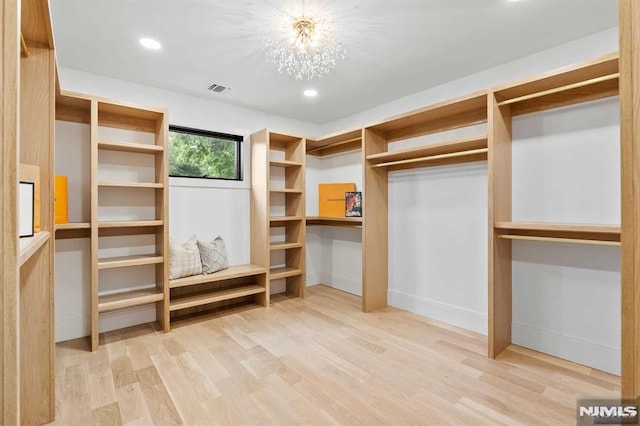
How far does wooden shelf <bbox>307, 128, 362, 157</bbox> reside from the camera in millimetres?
3793

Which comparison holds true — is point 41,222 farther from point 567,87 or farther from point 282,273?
point 567,87

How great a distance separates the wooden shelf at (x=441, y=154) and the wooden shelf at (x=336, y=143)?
1.66 feet

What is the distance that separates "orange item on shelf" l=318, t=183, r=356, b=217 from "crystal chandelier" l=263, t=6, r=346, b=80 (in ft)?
4.95

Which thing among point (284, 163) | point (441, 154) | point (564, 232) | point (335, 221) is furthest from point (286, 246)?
point (564, 232)

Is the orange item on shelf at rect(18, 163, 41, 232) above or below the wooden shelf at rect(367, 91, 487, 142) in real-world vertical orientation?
below

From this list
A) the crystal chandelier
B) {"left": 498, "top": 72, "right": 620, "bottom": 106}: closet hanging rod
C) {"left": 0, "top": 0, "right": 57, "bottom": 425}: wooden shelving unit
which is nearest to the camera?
{"left": 0, "top": 0, "right": 57, "bottom": 425}: wooden shelving unit

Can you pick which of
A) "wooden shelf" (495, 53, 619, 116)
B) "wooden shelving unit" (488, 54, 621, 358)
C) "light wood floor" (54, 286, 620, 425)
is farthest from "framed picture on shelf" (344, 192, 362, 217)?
"wooden shelf" (495, 53, 619, 116)

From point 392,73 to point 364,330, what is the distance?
2513 millimetres

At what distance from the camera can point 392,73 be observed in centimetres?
294

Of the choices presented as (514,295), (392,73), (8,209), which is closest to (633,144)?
(8,209)

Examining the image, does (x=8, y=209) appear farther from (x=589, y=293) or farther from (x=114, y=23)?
(x=589, y=293)

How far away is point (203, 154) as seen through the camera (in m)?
3.65

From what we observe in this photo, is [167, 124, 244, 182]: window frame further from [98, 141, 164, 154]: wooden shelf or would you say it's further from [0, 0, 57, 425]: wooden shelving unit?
[0, 0, 57, 425]: wooden shelving unit

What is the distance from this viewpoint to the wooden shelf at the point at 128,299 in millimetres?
2674
